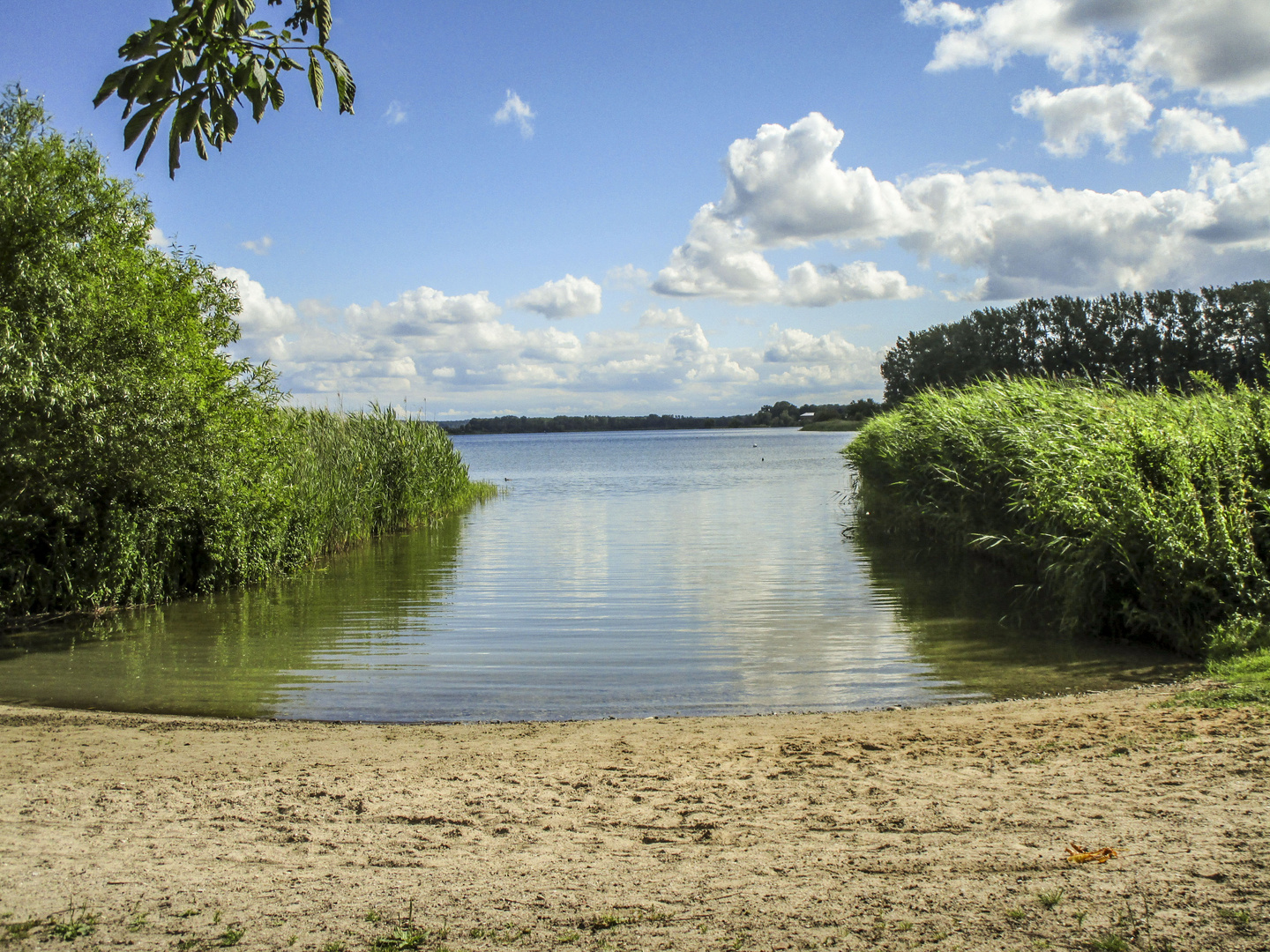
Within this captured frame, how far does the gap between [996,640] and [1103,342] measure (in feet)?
260

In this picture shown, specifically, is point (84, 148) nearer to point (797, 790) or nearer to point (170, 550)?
point (170, 550)

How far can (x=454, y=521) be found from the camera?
97.3 feet

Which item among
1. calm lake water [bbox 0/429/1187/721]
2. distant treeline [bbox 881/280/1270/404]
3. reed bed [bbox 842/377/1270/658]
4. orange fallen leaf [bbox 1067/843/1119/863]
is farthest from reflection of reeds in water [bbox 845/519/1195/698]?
distant treeline [bbox 881/280/1270/404]

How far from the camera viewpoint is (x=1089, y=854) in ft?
13.6

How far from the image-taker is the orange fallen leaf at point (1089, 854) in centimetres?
407

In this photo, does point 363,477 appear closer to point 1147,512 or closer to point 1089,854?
point 1147,512

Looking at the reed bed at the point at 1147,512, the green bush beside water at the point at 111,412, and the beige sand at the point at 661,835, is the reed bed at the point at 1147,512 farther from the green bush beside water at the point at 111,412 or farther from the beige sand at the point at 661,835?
the green bush beside water at the point at 111,412

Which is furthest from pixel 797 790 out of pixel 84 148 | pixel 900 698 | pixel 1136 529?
pixel 84 148

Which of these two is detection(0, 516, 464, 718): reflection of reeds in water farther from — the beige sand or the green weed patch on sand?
the green weed patch on sand

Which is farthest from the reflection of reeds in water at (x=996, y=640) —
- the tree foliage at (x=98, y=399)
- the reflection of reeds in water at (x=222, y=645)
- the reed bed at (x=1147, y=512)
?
the tree foliage at (x=98, y=399)

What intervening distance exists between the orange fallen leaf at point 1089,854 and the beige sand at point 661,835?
0.25 feet

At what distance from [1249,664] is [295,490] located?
1536cm

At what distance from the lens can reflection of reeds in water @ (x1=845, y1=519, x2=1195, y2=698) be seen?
363 inches

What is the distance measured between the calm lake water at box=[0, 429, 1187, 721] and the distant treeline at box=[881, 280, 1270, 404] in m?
56.1
